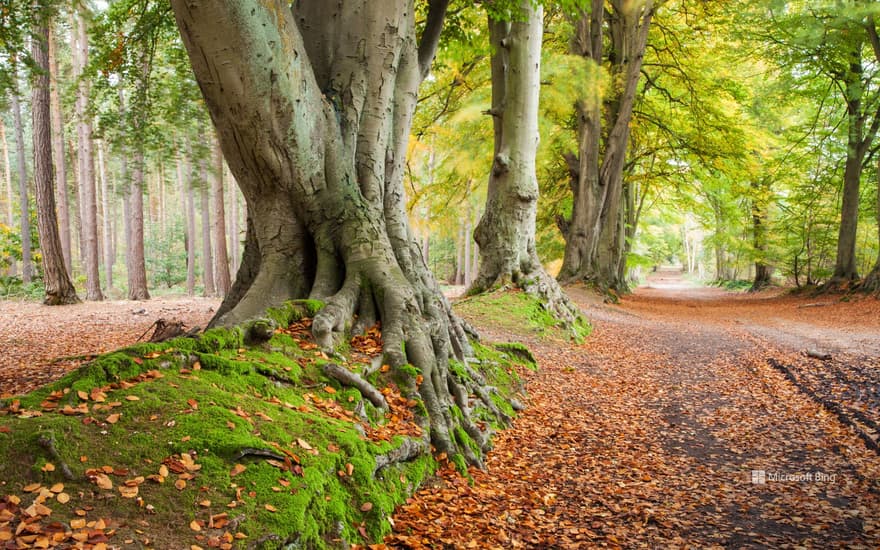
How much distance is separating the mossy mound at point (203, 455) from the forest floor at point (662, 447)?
0.44 meters

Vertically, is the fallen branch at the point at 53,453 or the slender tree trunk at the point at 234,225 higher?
the slender tree trunk at the point at 234,225

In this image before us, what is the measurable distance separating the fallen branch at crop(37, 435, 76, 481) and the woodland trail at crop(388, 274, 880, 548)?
1.58 metres

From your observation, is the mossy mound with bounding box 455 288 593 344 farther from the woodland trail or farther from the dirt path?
the dirt path

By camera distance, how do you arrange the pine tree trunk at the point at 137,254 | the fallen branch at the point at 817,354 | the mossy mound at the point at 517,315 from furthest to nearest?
1. the pine tree trunk at the point at 137,254
2. the mossy mound at the point at 517,315
3. the fallen branch at the point at 817,354

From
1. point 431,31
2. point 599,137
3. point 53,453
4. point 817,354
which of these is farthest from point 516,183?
point 53,453

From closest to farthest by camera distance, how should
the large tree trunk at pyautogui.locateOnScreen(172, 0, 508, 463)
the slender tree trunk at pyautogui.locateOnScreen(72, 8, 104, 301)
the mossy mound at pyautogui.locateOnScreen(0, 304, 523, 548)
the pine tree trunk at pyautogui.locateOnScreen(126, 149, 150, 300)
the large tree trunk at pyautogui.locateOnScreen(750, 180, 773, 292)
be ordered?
the mossy mound at pyautogui.locateOnScreen(0, 304, 523, 548) → the large tree trunk at pyautogui.locateOnScreen(172, 0, 508, 463) → the slender tree trunk at pyautogui.locateOnScreen(72, 8, 104, 301) → the pine tree trunk at pyautogui.locateOnScreen(126, 149, 150, 300) → the large tree trunk at pyautogui.locateOnScreen(750, 180, 773, 292)

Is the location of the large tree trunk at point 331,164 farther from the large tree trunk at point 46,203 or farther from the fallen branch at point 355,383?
the large tree trunk at point 46,203

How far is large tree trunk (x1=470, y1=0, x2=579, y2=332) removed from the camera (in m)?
11.1

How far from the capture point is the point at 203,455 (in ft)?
9.04

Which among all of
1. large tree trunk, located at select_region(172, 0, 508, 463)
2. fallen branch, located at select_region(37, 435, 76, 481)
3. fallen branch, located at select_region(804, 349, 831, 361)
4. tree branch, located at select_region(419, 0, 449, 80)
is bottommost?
fallen branch, located at select_region(804, 349, 831, 361)

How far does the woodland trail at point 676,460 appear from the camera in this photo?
3.43 meters

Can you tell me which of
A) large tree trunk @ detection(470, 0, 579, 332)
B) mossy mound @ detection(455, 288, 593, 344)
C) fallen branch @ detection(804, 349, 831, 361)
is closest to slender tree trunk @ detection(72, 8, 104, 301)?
large tree trunk @ detection(470, 0, 579, 332)

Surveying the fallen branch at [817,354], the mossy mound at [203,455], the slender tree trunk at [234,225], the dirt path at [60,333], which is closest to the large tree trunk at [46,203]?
the dirt path at [60,333]

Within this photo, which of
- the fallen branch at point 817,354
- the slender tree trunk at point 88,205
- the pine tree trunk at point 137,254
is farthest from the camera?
the pine tree trunk at point 137,254
